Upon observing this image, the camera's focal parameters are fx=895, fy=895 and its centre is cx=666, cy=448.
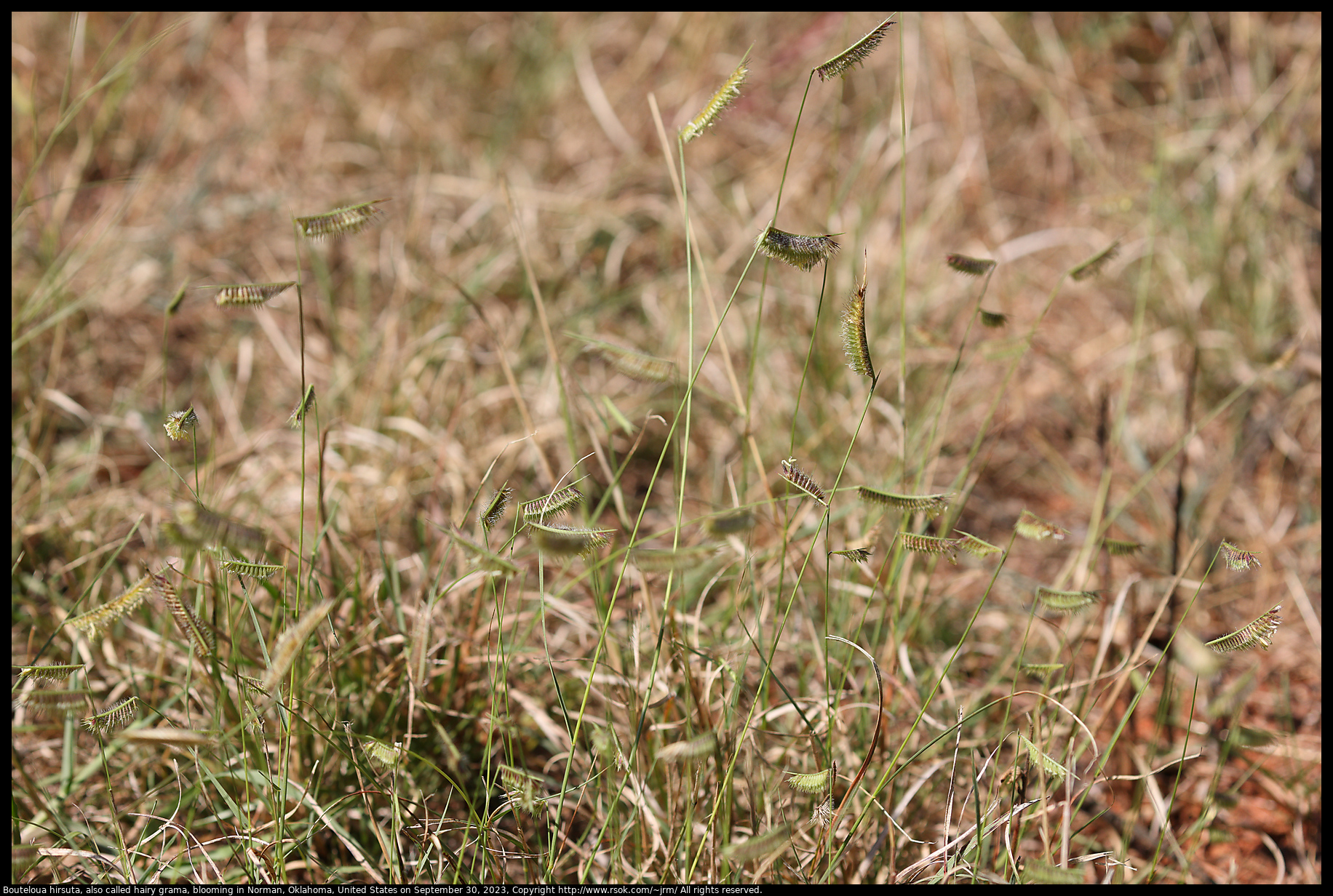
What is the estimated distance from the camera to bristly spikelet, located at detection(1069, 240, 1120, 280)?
1.28m

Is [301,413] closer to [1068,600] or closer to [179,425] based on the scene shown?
[179,425]

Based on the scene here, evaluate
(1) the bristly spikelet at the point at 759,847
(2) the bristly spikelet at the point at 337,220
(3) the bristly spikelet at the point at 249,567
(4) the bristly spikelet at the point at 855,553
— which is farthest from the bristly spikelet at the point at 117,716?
(4) the bristly spikelet at the point at 855,553

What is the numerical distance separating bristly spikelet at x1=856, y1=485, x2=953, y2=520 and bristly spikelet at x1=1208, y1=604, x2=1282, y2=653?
0.36 m

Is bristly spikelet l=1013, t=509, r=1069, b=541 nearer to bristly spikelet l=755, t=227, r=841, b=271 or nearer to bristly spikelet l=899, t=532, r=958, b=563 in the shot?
bristly spikelet l=899, t=532, r=958, b=563

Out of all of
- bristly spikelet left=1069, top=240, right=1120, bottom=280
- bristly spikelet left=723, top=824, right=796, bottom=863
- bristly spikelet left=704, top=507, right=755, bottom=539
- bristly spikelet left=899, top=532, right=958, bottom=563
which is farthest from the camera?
bristly spikelet left=1069, top=240, right=1120, bottom=280

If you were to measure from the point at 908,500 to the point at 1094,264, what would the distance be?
0.55 meters

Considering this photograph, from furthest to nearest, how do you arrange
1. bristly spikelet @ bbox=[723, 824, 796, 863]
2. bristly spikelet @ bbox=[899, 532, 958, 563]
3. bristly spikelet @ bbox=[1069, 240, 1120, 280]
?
1. bristly spikelet @ bbox=[1069, 240, 1120, 280]
2. bristly spikelet @ bbox=[899, 532, 958, 563]
3. bristly spikelet @ bbox=[723, 824, 796, 863]

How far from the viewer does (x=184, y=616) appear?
1040 millimetres

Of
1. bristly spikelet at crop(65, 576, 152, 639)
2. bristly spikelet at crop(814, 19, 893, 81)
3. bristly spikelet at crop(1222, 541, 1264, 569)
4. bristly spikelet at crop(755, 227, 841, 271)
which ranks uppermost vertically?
bristly spikelet at crop(814, 19, 893, 81)

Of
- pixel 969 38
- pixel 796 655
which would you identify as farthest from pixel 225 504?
pixel 969 38

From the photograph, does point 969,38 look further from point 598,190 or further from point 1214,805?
point 1214,805

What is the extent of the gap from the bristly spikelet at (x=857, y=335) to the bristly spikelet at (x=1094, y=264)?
1.46 ft

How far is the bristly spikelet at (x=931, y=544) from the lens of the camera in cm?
106

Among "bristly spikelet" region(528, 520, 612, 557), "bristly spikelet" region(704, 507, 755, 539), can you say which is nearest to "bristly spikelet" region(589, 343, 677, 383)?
"bristly spikelet" region(704, 507, 755, 539)
